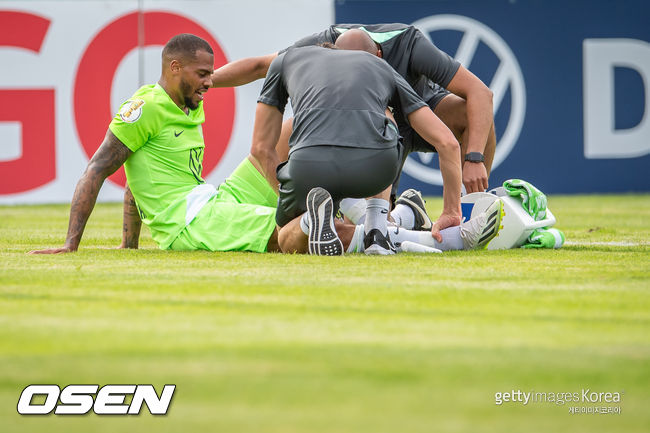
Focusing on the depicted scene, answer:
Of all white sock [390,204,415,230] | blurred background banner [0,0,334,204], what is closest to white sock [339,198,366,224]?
white sock [390,204,415,230]

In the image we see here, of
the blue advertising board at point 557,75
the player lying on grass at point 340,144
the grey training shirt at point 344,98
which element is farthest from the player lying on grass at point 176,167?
the blue advertising board at point 557,75

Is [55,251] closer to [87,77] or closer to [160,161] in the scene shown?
[160,161]

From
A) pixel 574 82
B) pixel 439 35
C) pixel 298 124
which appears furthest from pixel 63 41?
pixel 298 124

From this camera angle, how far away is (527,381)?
7.98 ft

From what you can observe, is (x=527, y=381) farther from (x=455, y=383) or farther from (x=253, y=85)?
(x=253, y=85)

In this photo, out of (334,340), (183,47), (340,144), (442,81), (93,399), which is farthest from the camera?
(442,81)

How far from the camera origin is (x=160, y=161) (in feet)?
18.2

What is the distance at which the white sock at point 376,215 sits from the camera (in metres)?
5.20

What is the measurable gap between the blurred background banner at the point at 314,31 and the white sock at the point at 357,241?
5.40 metres

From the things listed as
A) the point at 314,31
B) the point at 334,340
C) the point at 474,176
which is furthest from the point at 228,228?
the point at 314,31

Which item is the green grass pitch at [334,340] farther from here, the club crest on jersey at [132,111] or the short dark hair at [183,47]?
the short dark hair at [183,47]

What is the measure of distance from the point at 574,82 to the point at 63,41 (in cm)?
544

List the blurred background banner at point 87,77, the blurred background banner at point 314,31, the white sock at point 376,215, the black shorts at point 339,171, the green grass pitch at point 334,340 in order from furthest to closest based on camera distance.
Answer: the blurred background banner at point 314,31
the blurred background banner at point 87,77
the white sock at point 376,215
the black shorts at point 339,171
the green grass pitch at point 334,340

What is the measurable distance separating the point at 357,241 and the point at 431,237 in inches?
16.5
